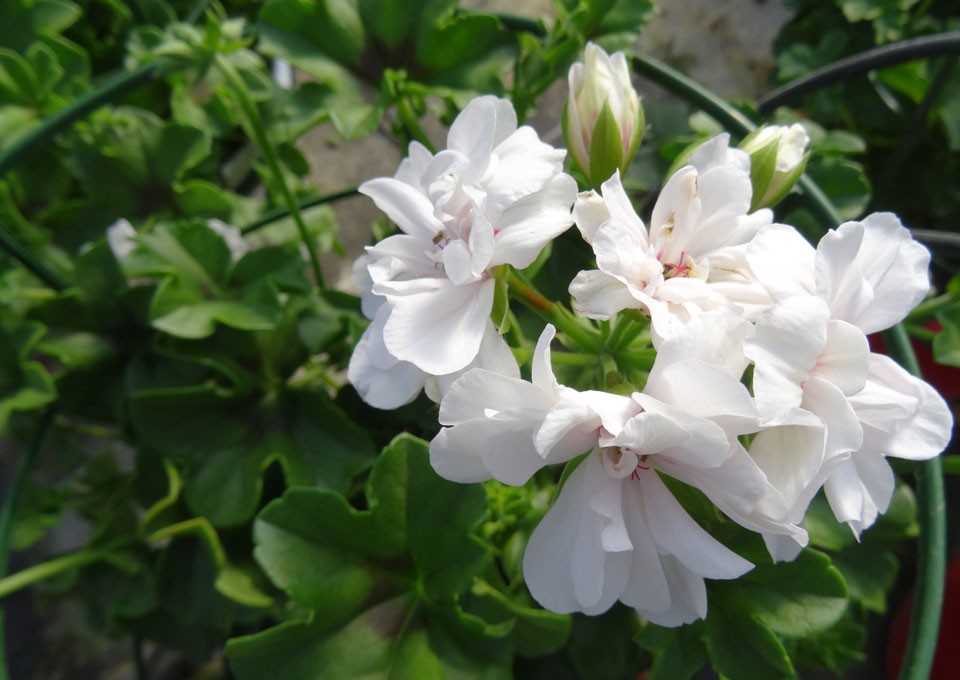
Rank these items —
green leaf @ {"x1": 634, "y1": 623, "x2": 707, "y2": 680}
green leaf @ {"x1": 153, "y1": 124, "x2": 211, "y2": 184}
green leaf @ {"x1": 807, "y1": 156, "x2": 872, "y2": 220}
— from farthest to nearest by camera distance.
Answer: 1. green leaf @ {"x1": 153, "y1": 124, "x2": 211, "y2": 184}
2. green leaf @ {"x1": 807, "y1": 156, "x2": 872, "y2": 220}
3. green leaf @ {"x1": 634, "y1": 623, "x2": 707, "y2": 680}

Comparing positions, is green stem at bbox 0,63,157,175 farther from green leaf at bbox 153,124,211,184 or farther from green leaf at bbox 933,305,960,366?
green leaf at bbox 933,305,960,366

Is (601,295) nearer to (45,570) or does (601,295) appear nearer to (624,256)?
(624,256)

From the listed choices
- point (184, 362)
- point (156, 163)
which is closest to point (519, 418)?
point (184, 362)

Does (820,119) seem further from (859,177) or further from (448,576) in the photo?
(448,576)

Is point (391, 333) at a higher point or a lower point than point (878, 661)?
higher

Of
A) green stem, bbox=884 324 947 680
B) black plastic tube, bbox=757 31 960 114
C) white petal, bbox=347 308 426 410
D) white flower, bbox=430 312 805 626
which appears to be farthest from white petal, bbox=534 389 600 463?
black plastic tube, bbox=757 31 960 114

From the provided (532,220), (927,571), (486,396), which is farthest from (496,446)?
(927,571)
